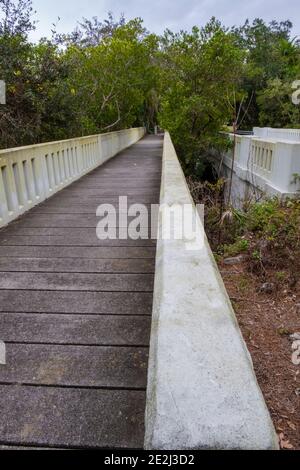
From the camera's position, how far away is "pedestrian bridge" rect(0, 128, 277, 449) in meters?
0.91

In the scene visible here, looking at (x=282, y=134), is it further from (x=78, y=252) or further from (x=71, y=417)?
(x=71, y=417)

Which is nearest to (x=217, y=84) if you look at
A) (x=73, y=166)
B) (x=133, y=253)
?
(x=73, y=166)

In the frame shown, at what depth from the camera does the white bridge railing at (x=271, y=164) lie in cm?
543

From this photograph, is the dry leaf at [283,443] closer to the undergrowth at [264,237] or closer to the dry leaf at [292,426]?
the dry leaf at [292,426]

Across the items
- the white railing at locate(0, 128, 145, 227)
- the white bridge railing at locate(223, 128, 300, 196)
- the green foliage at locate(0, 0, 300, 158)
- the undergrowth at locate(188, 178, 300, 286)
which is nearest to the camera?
the undergrowth at locate(188, 178, 300, 286)

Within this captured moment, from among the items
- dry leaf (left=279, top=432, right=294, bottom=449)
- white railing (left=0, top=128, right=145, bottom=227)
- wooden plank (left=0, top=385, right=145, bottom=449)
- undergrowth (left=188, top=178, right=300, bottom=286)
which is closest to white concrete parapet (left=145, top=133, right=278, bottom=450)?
wooden plank (left=0, top=385, right=145, bottom=449)

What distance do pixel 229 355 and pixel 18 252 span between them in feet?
9.16

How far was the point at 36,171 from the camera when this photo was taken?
5.05 metres

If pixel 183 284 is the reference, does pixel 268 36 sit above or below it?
above

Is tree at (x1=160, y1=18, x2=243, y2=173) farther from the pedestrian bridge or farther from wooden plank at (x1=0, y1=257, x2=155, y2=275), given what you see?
wooden plank at (x1=0, y1=257, x2=155, y2=275)

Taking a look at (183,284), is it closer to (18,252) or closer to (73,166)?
(18,252)

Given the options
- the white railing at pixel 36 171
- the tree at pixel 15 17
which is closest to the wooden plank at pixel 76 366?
the white railing at pixel 36 171

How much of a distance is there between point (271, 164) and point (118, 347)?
545 centimetres

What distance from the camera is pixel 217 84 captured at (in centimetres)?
1415
